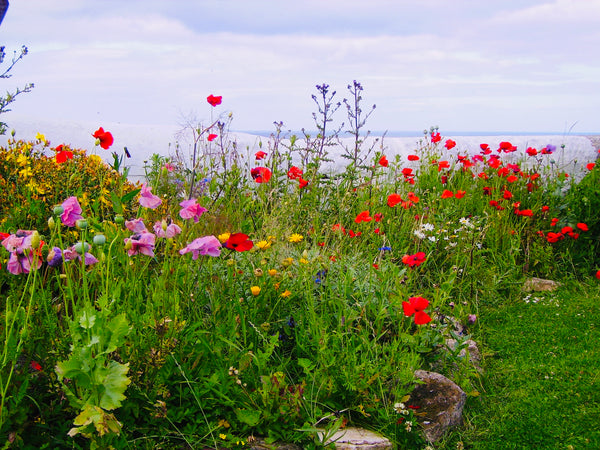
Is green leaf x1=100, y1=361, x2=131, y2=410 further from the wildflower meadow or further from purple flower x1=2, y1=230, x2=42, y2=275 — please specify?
purple flower x1=2, y1=230, x2=42, y2=275

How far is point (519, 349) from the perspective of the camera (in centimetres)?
294

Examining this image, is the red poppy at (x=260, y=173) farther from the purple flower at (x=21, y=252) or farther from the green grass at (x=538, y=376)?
the purple flower at (x=21, y=252)

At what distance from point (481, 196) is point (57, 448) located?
157 inches

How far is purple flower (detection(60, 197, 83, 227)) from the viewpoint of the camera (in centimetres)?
171

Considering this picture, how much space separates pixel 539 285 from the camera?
12.3 ft

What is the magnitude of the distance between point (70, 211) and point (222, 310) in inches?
29.8

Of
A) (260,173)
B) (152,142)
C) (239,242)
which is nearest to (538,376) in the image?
(239,242)

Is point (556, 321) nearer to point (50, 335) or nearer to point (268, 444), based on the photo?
point (268, 444)

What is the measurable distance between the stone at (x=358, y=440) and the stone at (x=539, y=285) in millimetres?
2161

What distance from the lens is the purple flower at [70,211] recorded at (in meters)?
1.71

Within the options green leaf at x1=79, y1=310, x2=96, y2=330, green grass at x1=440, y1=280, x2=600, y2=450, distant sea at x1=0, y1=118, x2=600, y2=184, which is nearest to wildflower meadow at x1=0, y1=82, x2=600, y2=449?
green leaf at x1=79, y1=310, x2=96, y2=330

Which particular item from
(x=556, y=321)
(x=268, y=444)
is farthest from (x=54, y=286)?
(x=556, y=321)

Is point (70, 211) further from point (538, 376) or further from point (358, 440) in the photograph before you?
point (538, 376)

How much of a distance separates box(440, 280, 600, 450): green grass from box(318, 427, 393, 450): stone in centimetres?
29
